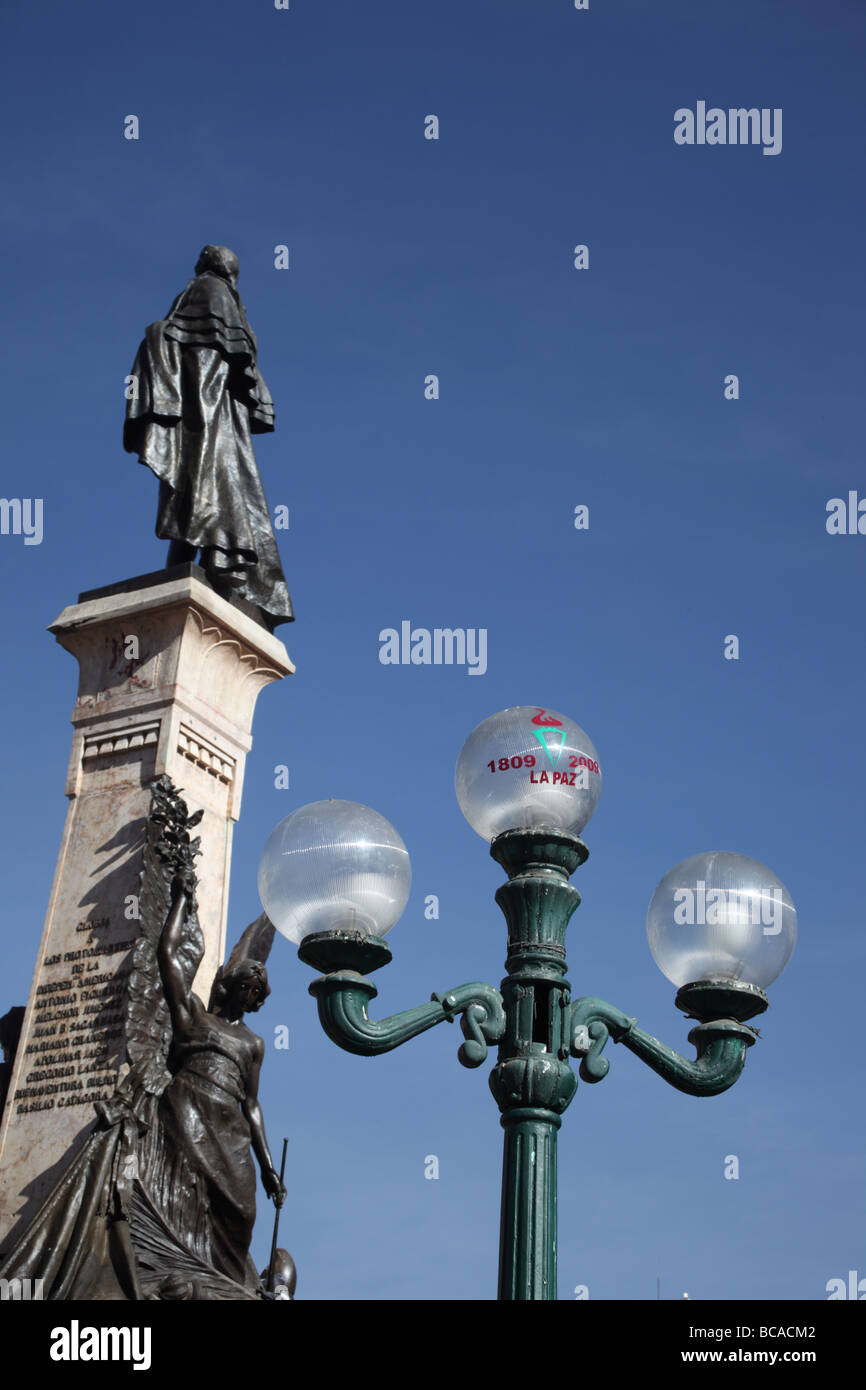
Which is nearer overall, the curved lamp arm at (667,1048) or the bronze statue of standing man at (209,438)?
the curved lamp arm at (667,1048)

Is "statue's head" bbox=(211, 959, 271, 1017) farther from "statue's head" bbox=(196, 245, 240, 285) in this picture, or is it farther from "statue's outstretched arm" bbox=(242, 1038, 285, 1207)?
"statue's head" bbox=(196, 245, 240, 285)

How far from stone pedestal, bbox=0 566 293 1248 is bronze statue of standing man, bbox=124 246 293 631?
1.79 feet

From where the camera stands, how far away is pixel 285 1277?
A: 1213cm

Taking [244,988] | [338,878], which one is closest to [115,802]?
[244,988]

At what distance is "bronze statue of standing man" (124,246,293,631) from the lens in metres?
14.3

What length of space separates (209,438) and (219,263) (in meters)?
1.82

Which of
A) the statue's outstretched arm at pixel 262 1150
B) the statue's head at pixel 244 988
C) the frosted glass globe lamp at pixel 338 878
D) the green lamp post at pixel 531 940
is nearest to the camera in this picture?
the green lamp post at pixel 531 940

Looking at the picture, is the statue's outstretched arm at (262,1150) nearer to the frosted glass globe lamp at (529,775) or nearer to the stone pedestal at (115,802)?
the stone pedestal at (115,802)

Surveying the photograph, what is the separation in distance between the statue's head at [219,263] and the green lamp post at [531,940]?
954 cm

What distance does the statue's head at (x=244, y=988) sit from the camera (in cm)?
1216

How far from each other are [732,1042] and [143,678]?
740 cm

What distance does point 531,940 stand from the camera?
663cm

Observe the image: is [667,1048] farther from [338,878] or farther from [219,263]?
[219,263]

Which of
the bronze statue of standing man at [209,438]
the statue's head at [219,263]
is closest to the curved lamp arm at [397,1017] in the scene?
the bronze statue of standing man at [209,438]
